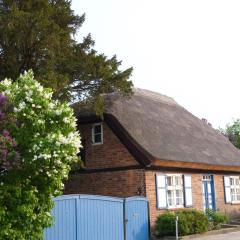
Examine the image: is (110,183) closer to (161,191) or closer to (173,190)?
(161,191)

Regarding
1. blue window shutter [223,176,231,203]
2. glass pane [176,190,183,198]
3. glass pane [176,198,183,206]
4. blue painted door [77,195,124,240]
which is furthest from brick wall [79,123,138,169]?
A: blue window shutter [223,176,231,203]

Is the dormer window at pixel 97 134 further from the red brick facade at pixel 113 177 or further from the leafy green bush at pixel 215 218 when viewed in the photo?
the leafy green bush at pixel 215 218

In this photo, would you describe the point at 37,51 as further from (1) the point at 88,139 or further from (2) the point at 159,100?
(2) the point at 159,100

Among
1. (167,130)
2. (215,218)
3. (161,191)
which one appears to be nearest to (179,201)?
(161,191)

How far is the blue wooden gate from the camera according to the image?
15.7 metres

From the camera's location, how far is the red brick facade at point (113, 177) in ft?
71.6

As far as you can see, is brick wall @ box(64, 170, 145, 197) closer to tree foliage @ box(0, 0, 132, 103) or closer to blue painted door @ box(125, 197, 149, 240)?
blue painted door @ box(125, 197, 149, 240)

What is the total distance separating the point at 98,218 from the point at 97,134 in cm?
680

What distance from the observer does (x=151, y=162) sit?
21.2 meters

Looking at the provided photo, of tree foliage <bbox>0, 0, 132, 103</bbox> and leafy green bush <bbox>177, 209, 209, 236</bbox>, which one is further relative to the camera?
leafy green bush <bbox>177, 209, 209, 236</bbox>

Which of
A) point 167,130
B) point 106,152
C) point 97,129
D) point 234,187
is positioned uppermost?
point 167,130

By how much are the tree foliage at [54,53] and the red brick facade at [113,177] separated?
3.02 m

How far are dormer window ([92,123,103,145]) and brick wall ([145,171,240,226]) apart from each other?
2999mm

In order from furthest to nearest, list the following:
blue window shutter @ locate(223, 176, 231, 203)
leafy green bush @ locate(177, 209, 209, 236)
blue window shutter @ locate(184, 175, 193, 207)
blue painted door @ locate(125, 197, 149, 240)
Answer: blue window shutter @ locate(223, 176, 231, 203), blue window shutter @ locate(184, 175, 193, 207), leafy green bush @ locate(177, 209, 209, 236), blue painted door @ locate(125, 197, 149, 240)
